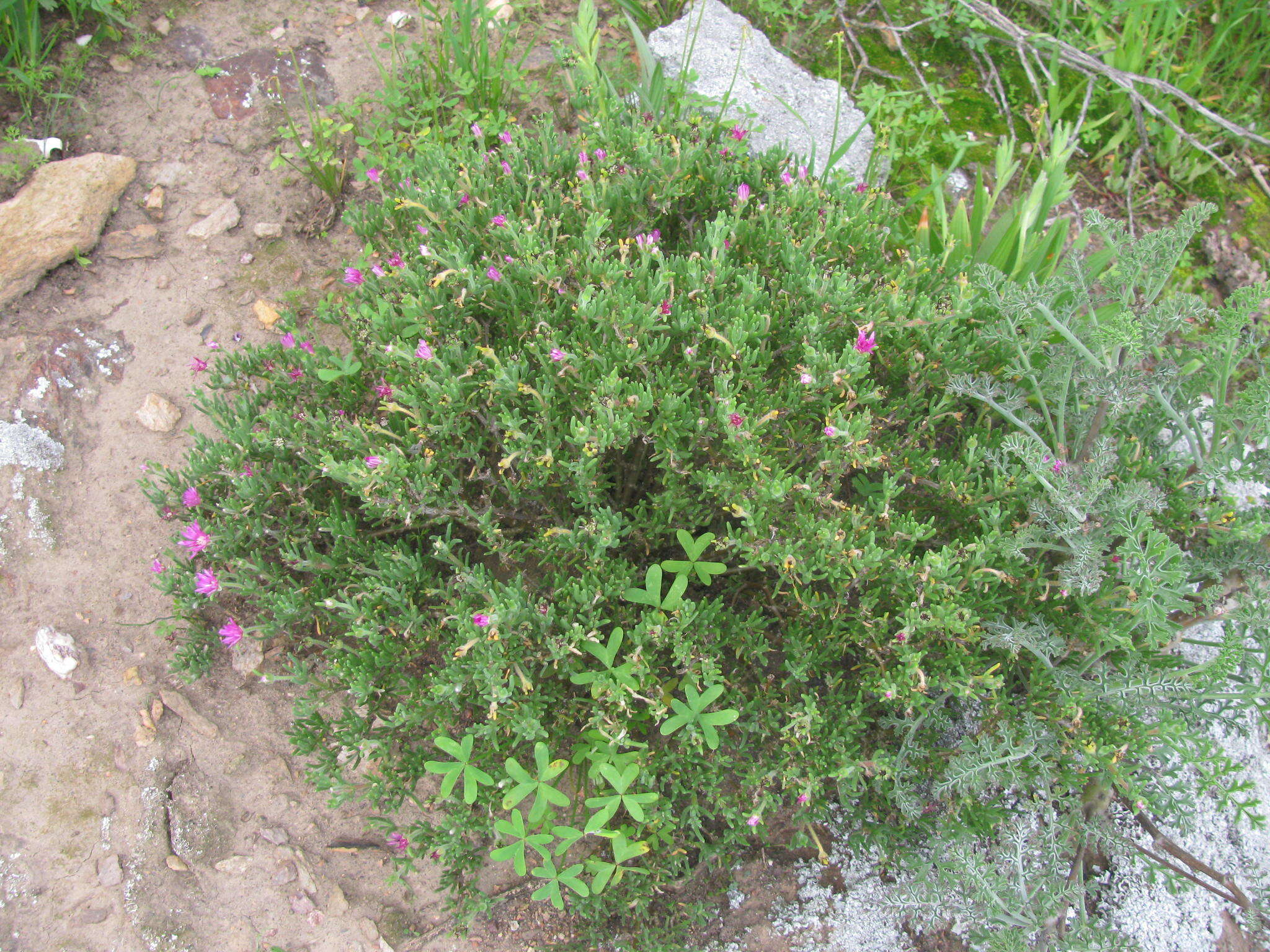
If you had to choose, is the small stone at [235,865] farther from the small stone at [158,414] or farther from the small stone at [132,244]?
the small stone at [132,244]

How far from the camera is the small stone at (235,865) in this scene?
2.32m

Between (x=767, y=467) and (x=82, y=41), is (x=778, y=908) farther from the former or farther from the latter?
(x=82, y=41)

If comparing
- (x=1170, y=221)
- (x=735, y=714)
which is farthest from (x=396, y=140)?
(x=1170, y=221)

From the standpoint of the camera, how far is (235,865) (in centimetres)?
233

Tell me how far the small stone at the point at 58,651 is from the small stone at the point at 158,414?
79 cm

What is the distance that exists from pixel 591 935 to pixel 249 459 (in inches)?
66.7

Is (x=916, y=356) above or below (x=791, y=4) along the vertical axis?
below

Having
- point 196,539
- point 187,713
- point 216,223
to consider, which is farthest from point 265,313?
point 187,713

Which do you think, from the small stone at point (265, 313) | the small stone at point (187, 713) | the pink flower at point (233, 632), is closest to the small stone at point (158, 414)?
the small stone at point (265, 313)

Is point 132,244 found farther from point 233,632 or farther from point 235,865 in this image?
point 235,865

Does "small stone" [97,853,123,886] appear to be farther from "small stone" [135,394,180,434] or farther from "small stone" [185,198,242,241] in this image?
"small stone" [185,198,242,241]

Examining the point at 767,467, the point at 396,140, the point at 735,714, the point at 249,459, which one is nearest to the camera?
the point at 735,714

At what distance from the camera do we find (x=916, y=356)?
7.33 feet

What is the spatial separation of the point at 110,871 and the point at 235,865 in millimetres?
336
